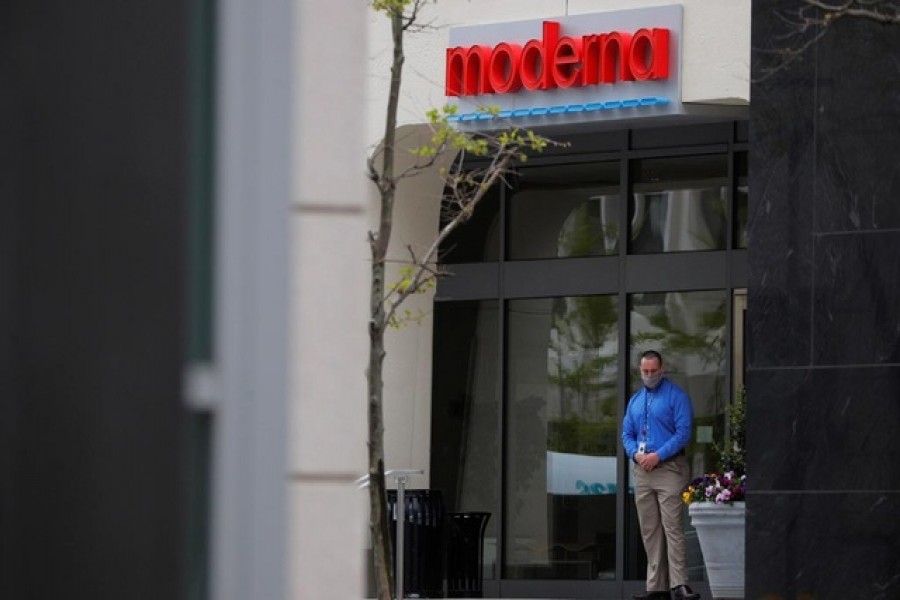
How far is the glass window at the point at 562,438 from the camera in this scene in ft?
68.0

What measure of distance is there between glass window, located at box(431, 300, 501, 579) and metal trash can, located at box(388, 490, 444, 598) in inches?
97.5

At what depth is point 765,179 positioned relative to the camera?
47.6 feet

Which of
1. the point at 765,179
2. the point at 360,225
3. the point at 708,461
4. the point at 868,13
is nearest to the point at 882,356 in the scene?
the point at 765,179

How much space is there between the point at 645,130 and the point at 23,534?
1818 cm

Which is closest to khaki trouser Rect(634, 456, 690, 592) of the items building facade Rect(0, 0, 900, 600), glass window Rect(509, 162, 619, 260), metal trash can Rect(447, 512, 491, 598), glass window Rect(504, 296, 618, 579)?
building facade Rect(0, 0, 900, 600)

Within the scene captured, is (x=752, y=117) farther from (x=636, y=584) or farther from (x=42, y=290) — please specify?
(x=42, y=290)

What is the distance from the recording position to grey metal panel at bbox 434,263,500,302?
70.2 ft

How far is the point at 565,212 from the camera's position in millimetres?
21125

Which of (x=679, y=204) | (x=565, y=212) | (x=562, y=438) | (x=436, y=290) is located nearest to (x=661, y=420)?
(x=679, y=204)

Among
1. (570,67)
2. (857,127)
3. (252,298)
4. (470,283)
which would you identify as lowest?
(252,298)

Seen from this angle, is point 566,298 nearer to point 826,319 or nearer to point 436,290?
point 436,290

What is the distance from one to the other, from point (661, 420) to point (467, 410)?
5.04 metres

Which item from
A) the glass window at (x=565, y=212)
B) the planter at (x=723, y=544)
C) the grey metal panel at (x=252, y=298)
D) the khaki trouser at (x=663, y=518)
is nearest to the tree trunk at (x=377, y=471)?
the planter at (x=723, y=544)

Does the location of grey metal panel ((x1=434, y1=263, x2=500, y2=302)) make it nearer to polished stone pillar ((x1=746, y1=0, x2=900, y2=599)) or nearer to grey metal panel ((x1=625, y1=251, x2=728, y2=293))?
grey metal panel ((x1=625, y1=251, x2=728, y2=293))
